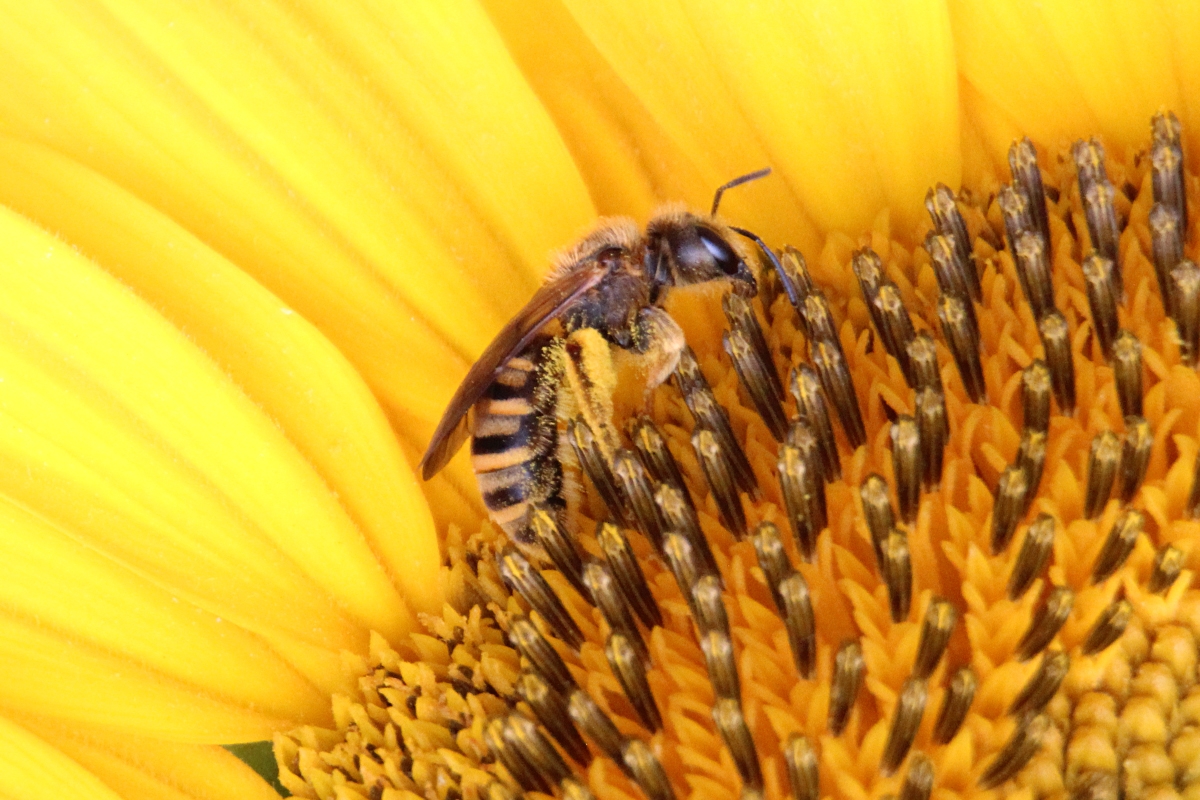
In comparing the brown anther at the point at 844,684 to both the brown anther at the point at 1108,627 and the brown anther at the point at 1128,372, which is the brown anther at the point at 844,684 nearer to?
the brown anther at the point at 1108,627

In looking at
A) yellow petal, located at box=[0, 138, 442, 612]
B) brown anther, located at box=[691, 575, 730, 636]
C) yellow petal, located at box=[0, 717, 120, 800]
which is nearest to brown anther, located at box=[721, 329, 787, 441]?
brown anther, located at box=[691, 575, 730, 636]

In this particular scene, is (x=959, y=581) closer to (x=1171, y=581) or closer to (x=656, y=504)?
(x=1171, y=581)

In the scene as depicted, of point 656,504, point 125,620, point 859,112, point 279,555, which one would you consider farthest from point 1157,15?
point 125,620

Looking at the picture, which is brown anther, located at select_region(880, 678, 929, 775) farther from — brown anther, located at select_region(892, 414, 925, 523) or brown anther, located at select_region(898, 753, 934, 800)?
brown anther, located at select_region(892, 414, 925, 523)

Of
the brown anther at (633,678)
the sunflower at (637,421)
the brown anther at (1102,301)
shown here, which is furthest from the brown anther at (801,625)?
the brown anther at (1102,301)

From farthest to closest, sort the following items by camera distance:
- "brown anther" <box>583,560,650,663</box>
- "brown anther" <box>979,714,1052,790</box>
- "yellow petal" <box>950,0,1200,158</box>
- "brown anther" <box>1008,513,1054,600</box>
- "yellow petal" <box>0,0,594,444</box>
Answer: "yellow petal" <box>950,0,1200,158</box>, "yellow petal" <box>0,0,594,444</box>, "brown anther" <box>583,560,650,663</box>, "brown anther" <box>1008,513,1054,600</box>, "brown anther" <box>979,714,1052,790</box>

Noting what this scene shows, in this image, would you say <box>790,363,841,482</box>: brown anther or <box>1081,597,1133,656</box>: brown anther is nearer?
<box>1081,597,1133,656</box>: brown anther

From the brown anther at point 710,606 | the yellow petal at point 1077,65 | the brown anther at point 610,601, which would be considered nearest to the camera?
the brown anther at point 710,606
